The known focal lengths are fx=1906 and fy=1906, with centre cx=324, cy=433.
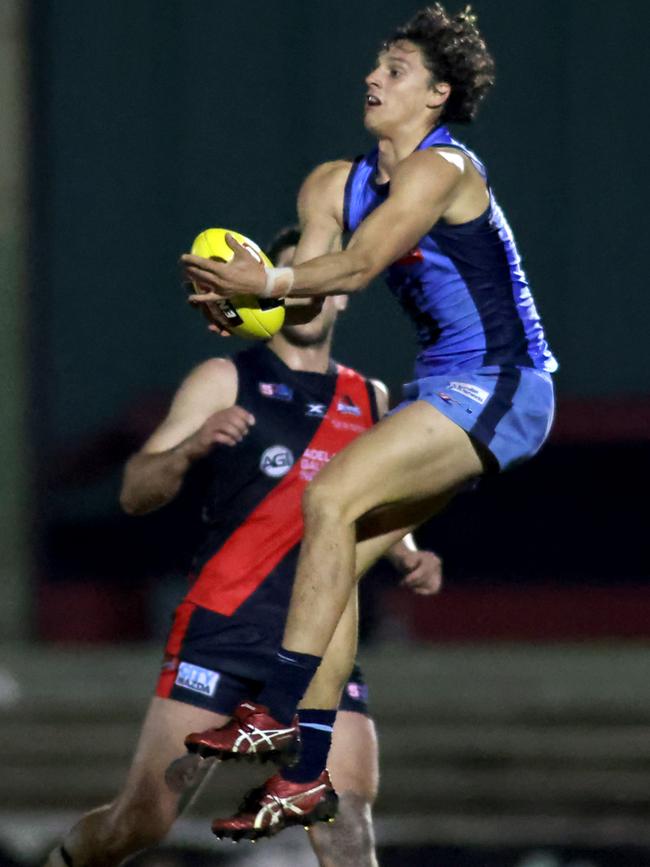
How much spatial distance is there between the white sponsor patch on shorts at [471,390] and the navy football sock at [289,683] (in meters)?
0.82

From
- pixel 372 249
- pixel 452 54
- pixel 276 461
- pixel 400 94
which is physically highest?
pixel 452 54

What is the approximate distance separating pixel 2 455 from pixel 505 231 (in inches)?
298

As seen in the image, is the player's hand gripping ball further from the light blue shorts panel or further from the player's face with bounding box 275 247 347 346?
the player's face with bounding box 275 247 347 346

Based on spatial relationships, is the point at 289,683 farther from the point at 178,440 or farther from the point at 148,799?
the point at 178,440

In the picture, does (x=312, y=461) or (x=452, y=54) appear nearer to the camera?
(x=452, y=54)

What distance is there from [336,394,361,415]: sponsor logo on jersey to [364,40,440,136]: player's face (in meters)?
1.00

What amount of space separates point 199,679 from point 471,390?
1225 millimetres

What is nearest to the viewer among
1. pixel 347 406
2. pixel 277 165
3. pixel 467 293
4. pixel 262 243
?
pixel 467 293

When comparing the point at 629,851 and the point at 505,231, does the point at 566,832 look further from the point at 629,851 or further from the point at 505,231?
the point at 505,231

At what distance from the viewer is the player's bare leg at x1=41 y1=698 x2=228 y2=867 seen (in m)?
5.52

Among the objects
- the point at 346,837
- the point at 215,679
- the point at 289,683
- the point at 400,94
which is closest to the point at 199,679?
the point at 215,679

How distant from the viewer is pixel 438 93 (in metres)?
5.30

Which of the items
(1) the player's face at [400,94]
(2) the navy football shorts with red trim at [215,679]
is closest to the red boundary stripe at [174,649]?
(2) the navy football shorts with red trim at [215,679]

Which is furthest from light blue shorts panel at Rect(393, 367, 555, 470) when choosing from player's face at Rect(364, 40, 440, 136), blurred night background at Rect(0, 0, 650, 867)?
blurred night background at Rect(0, 0, 650, 867)
